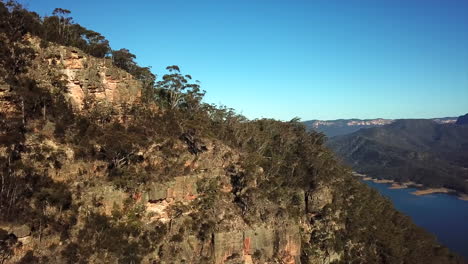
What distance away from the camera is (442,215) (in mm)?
157250

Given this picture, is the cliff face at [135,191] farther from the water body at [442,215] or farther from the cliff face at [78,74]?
the water body at [442,215]

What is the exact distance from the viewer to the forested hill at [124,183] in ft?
90.8

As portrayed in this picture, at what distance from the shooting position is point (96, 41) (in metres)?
53.9

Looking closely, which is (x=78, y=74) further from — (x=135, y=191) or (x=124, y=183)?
(x=135, y=191)

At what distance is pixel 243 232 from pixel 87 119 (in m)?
26.2

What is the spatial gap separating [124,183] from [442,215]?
186237 millimetres

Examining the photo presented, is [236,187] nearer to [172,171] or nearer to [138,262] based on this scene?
[172,171]

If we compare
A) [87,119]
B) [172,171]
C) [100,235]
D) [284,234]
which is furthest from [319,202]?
[87,119]

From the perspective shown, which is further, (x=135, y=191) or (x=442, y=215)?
(x=442, y=215)

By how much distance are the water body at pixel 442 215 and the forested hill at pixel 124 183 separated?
7435 cm

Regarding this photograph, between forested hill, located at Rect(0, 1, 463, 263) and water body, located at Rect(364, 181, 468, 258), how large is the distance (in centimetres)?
7435

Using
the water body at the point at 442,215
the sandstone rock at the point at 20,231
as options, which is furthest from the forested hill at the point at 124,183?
the water body at the point at 442,215

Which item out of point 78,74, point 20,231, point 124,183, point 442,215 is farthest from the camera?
point 442,215

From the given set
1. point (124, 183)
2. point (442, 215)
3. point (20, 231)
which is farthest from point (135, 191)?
point (442, 215)
